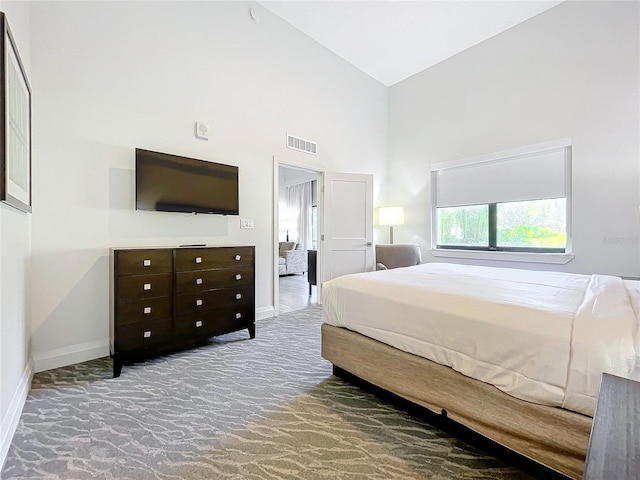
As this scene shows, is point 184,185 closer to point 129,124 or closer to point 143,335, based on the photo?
point 129,124

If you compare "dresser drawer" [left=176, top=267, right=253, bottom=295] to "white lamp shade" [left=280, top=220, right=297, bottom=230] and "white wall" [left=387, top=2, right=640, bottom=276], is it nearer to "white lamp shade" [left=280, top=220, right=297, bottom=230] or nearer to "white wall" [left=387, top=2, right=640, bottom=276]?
"white wall" [left=387, top=2, right=640, bottom=276]

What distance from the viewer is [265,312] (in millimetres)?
3805

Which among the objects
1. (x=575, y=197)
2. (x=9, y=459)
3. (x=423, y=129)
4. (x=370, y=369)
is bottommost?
(x=9, y=459)

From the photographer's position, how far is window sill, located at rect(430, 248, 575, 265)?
3643mm

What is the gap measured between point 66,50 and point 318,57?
3.08m

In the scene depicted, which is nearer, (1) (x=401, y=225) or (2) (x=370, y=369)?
(2) (x=370, y=369)

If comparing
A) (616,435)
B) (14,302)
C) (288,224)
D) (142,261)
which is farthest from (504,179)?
(288,224)

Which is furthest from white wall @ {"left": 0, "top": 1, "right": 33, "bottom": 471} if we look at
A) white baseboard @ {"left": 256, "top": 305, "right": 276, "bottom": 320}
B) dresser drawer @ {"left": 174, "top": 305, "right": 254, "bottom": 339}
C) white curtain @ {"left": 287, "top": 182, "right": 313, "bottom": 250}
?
white curtain @ {"left": 287, "top": 182, "right": 313, "bottom": 250}

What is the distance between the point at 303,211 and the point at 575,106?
6.81 m

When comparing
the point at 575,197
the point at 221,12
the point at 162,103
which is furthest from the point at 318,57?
the point at 575,197

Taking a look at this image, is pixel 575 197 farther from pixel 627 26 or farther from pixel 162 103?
pixel 162 103

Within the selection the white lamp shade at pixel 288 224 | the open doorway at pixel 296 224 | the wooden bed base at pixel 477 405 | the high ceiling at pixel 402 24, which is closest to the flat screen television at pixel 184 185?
the wooden bed base at pixel 477 405

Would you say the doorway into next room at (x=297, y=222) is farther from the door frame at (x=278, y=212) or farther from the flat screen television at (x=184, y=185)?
the flat screen television at (x=184, y=185)

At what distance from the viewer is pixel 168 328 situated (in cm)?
255
